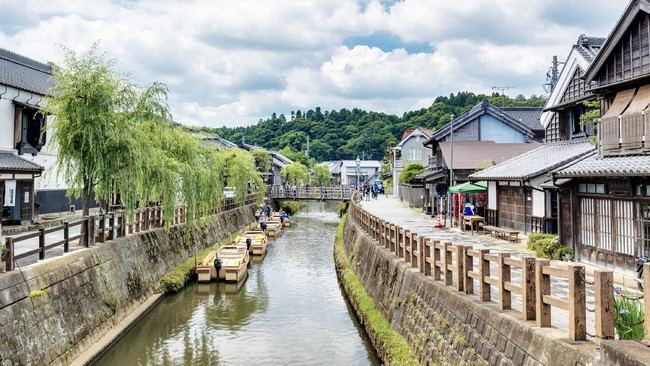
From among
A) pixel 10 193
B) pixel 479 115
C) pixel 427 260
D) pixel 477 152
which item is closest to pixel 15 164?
pixel 10 193

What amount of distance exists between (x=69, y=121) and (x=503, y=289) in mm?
14618

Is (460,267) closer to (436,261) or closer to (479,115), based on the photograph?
(436,261)

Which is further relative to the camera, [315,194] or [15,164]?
[315,194]

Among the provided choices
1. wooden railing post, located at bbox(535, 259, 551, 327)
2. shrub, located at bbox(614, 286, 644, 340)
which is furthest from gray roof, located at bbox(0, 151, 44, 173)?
shrub, located at bbox(614, 286, 644, 340)

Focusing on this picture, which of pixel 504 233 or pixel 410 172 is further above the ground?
pixel 410 172

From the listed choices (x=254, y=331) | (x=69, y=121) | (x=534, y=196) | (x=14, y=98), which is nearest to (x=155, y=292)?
(x=254, y=331)

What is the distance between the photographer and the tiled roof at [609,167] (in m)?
11.3

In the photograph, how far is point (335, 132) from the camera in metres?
152

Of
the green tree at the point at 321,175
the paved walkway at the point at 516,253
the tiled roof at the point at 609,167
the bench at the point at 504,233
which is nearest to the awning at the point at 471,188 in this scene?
the paved walkway at the point at 516,253

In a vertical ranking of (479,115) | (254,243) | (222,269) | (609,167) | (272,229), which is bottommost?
(222,269)

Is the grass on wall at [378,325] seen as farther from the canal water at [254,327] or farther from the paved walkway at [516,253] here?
the paved walkway at [516,253]

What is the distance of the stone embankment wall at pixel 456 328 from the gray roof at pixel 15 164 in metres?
17.6

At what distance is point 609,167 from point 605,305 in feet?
27.4

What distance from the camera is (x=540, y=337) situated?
6.29m
